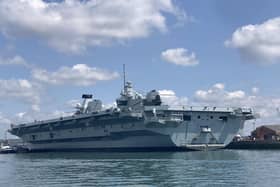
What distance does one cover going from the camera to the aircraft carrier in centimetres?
7462

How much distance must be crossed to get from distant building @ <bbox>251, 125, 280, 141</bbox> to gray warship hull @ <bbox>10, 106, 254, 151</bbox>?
79.4ft

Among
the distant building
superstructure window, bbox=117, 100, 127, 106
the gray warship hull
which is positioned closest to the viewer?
the gray warship hull

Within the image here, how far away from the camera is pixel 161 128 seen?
7456 cm

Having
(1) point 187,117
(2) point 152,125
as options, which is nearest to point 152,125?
(2) point 152,125

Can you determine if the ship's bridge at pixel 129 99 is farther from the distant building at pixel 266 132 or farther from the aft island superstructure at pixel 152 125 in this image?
the distant building at pixel 266 132

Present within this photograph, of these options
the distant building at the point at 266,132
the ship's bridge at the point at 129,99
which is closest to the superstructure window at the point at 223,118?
the ship's bridge at the point at 129,99

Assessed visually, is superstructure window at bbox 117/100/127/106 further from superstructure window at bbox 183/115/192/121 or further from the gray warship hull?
superstructure window at bbox 183/115/192/121

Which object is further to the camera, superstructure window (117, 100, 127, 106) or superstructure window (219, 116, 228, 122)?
superstructure window (117, 100, 127, 106)

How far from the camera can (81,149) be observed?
89.6 meters

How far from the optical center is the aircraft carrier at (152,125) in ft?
245

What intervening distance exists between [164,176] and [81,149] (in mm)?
54714

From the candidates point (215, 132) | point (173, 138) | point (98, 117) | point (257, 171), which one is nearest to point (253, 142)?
point (215, 132)

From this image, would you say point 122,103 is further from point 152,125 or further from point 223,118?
point 223,118

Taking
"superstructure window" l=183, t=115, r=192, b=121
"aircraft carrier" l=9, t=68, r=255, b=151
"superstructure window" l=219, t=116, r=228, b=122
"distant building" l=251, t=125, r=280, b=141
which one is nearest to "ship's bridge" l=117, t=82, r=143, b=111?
"aircraft carrier" l=9, t=68, r=255, b=151
